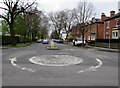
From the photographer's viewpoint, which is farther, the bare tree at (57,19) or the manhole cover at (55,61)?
the bare tree at (57,19)

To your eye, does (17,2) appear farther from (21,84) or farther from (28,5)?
(21,84)

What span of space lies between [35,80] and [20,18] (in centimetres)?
3674

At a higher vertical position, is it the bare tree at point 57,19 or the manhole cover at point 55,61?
the bare tree at point 57,19

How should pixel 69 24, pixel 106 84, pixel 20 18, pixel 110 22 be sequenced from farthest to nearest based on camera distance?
1. pixel 69 24
2. pixel 20 18
3. pixel 110 22
4. pixel 106 84

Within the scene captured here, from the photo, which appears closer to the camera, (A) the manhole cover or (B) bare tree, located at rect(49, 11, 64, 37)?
(A) the manhole cover

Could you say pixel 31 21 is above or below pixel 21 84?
above

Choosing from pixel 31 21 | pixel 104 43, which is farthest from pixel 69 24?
pixel 104 43

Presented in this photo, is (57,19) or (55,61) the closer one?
(55,61)

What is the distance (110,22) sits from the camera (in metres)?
35.7

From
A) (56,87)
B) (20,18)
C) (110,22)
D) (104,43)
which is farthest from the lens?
(20,18)

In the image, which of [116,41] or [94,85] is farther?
[116,41]

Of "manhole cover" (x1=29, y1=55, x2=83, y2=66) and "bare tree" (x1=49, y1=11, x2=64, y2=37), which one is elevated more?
"bare tree" (x1=49, y1=11, x2=64, y2=37)

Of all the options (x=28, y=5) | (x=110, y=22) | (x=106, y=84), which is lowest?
(x=106, y=84)

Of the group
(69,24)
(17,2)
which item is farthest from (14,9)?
(69,24)
